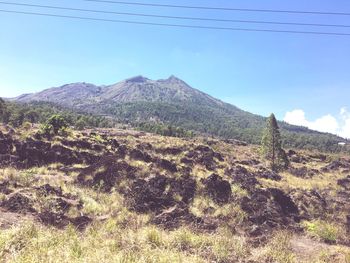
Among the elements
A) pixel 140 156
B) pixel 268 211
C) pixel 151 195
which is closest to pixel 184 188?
pixel 151 195

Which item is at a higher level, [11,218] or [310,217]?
Answer: [310,217]

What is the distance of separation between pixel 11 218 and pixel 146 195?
5.56 m

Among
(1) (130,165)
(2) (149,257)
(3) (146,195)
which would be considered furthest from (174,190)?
(2) (149,257)

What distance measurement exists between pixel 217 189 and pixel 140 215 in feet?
18.3

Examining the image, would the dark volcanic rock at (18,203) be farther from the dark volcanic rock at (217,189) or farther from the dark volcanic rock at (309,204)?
the dark volcanic rock at (309,204)

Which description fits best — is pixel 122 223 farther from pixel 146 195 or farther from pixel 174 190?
pixel 174 190

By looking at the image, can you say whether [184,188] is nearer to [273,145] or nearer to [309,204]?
[309,204]

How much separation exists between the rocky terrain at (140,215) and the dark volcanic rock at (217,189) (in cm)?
5

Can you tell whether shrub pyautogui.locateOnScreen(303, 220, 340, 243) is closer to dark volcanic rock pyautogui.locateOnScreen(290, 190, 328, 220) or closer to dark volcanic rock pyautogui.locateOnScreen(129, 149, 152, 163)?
dark volcanic rock pyautogui.locateOnScreen(290, 190, 328, 220)

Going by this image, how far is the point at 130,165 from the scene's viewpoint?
18.2 metres

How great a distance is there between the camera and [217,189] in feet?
56.7

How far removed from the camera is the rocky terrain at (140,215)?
7.76 meters

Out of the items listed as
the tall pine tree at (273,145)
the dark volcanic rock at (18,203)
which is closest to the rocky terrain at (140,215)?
the dark volcanic rock at (18,203)

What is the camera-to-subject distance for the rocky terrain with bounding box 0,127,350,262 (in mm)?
7758
